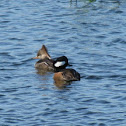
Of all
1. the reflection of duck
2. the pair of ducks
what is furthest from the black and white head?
the reflection of duck

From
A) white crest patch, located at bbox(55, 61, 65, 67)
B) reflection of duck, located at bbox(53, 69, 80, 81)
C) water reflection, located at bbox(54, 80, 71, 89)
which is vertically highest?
white crest patch, located at bbox(55, 61, 65, 67)

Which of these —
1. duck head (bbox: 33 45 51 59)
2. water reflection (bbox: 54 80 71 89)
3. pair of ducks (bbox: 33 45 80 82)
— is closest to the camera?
water reflection (bbox: 54 80 71 89)

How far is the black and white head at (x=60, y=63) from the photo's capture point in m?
18.6

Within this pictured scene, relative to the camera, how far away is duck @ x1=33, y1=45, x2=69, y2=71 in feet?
61.6

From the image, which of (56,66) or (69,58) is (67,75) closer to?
(56,66)

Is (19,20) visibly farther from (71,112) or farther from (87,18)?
(71,112)

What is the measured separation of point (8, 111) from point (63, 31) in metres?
9.62

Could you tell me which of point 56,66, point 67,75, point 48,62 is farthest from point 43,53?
point 67,75

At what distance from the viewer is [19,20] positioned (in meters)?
25.8

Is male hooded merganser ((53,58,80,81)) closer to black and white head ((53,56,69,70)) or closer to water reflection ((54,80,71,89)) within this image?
water reflection ((54,80,71,89))

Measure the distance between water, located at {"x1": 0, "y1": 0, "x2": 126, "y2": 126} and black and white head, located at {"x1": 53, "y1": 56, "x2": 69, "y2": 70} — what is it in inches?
18.7

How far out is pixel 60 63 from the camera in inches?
741

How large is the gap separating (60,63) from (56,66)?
0.25 meters

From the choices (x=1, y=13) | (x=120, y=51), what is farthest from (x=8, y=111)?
(x=1, y=13)
